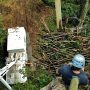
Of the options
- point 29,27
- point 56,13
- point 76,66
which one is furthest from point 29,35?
point 76,66

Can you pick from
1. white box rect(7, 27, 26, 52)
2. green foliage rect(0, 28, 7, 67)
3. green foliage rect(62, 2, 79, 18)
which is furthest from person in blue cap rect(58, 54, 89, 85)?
green foliage rect(62, 2, 79, 18)

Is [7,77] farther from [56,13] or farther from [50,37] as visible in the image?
[56,13]

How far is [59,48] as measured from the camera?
33.2ft

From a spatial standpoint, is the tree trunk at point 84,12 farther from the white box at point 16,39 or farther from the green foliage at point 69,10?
the white box at point 16,39

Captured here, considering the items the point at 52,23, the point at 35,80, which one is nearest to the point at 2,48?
the point at 35,80

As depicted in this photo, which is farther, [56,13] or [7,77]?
[56,13]

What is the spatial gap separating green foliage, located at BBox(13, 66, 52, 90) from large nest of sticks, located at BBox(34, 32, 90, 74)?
0.89 feet

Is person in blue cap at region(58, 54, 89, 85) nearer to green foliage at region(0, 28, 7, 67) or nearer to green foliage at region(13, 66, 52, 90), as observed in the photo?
green foliage at region(13, 66, 52, 90)

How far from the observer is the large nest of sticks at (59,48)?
9859 mm

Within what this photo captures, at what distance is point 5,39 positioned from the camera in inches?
397

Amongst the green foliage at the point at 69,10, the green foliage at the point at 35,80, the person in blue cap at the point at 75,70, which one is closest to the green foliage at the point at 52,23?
the green foliage at the point at 69,10

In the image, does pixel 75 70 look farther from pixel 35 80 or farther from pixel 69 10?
pixel 69 10

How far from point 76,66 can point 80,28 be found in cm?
357

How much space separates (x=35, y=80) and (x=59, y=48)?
113 centimetres
